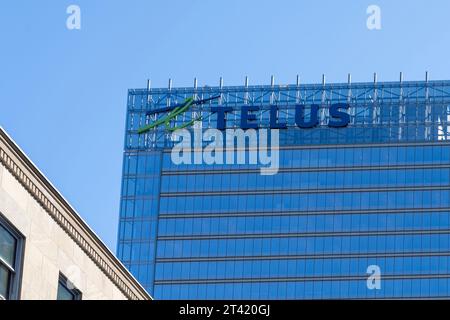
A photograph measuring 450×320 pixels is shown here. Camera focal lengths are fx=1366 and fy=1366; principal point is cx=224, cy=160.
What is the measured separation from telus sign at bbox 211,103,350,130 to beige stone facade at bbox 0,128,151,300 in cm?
13271

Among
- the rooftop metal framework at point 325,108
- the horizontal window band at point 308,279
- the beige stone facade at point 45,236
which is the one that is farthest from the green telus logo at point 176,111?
the beige stone facade at point 45,236

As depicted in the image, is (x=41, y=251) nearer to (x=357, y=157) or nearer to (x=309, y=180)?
(x=309, y=180)

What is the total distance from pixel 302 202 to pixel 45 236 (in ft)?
456

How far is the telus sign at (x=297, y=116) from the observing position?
172m

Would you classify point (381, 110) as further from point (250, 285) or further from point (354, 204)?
point (250, 285)

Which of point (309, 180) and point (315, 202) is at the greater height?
point (309, 180)

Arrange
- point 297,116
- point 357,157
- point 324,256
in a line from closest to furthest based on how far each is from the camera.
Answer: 1. point 324,256
2. point 297,116
3. point 357,157

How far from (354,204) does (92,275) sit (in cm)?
13539

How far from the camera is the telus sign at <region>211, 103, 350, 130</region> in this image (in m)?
172

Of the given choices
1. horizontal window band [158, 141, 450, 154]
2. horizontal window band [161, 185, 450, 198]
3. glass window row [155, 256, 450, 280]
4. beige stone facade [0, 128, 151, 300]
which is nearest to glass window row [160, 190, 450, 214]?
horizontal window band [161, 185, 450, 198]

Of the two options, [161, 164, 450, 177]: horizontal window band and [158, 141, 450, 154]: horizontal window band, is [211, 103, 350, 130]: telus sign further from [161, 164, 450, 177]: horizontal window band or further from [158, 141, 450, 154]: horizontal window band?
[161, 164, 450, 177]: horizontal window band

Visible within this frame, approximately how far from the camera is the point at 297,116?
17388 cm

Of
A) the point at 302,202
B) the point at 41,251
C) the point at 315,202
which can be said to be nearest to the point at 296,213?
the point at 302,202
